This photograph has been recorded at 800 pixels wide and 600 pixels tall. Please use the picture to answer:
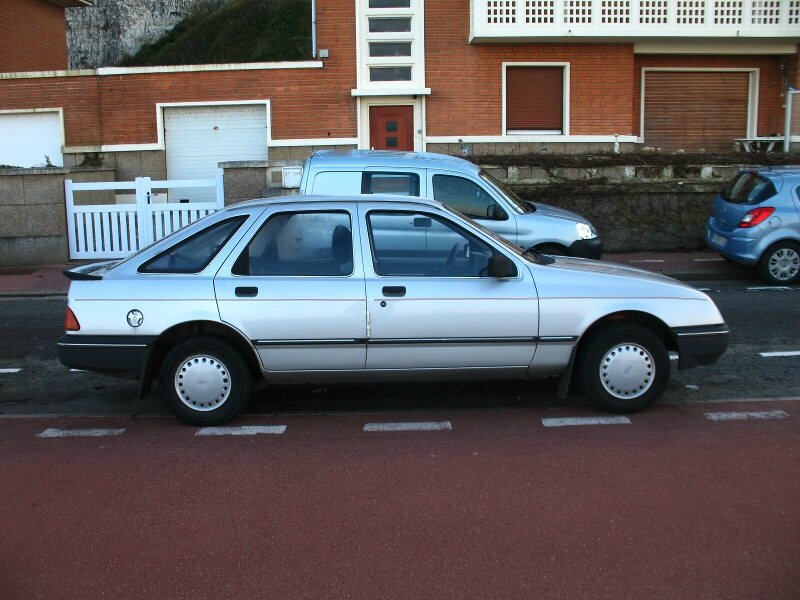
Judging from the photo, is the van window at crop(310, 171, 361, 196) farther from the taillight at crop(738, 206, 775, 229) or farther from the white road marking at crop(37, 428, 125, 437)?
the taillight at crop(738, 206, 775, 229)

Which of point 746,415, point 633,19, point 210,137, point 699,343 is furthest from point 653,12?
point 746,415

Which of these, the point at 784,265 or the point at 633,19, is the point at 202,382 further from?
the point at 633,19

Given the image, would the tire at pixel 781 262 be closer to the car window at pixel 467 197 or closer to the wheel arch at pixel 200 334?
the car window at pixel 467 197

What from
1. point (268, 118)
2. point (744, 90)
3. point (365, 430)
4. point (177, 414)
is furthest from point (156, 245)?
point (744, 90)

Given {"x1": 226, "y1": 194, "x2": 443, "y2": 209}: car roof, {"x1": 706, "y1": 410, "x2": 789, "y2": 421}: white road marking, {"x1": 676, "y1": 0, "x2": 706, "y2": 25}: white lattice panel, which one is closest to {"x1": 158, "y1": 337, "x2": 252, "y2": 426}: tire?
{"x1": 226, "y1": 194, "x2": 443, "y2": 209}: car roof

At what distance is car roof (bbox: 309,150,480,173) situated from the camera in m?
10.3

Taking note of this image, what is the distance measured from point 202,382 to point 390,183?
15.4ft

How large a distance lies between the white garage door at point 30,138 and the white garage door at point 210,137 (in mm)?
2467

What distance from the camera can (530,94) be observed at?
20.6 metres

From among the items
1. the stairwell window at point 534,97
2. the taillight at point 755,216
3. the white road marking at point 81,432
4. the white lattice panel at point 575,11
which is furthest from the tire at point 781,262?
the white road marking at point 81,432

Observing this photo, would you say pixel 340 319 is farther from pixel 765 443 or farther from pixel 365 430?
pixel 765 443

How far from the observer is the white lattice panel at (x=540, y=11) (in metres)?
19.7

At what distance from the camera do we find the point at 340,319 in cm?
630

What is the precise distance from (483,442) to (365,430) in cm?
86
